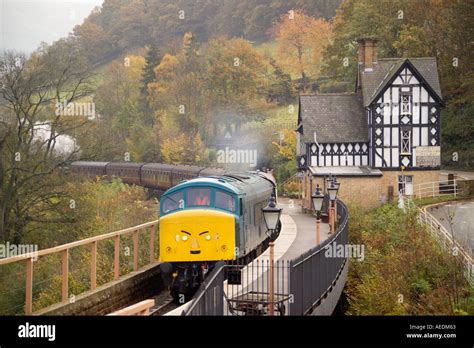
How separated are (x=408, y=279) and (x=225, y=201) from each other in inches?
166

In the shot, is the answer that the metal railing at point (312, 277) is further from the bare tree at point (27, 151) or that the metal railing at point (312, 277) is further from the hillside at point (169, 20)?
the hillside at point (169, 20)

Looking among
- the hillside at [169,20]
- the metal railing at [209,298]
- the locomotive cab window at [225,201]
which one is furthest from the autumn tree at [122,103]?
the metal railing at [209,298]

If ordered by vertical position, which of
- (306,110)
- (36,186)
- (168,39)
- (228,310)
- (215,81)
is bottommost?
(228,310)

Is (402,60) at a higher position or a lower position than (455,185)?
higher

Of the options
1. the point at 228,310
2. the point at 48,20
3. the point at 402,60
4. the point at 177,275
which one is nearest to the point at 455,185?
the point at 402,60

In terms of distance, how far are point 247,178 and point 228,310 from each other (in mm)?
8475

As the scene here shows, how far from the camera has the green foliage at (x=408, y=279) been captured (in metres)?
12.7

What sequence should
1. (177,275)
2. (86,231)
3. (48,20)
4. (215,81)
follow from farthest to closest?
(48,20), (215,81), (86,231), (177,275)

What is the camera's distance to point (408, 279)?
1459cm

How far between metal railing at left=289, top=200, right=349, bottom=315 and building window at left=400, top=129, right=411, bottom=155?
60.2 feet
